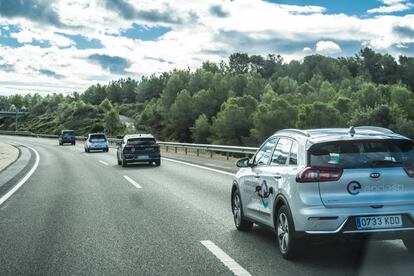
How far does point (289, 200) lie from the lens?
6.43m

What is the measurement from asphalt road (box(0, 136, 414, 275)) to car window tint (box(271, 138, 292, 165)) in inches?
45.1

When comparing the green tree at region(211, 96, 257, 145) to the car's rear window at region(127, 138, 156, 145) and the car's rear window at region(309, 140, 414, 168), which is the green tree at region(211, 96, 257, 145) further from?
the car's rear window at region(309, 140, 414, 168)

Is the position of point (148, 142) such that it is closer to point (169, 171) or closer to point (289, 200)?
point (169, 171)

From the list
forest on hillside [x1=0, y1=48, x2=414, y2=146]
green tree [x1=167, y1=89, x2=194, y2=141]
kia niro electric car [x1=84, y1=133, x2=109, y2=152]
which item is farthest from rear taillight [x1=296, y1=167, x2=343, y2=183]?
green tree [x1=167, y1=89, x2=194, y2=141]

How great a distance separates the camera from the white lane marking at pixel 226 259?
5930 mm

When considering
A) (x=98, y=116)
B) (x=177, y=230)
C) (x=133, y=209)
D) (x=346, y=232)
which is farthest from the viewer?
(x=98, y=116)

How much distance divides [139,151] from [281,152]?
61.8ft

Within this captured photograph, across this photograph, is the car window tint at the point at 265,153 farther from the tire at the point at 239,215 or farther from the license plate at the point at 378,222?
the license plate at the point at 378,222

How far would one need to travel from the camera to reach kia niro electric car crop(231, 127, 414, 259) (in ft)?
20.1

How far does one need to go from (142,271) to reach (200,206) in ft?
17.6

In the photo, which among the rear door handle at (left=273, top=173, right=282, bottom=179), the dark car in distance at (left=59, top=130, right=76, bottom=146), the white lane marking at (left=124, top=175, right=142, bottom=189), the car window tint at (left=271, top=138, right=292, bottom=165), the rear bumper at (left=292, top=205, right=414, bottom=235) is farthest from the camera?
the dark car in distance at (left=59, top=130, right=76, bottom=146)

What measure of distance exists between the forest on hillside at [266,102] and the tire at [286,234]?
236 ft

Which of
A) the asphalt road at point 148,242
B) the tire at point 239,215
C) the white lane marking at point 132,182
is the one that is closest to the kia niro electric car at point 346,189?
the asphalt road at point 148,242

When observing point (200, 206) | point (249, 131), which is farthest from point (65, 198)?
point (249, 131)
